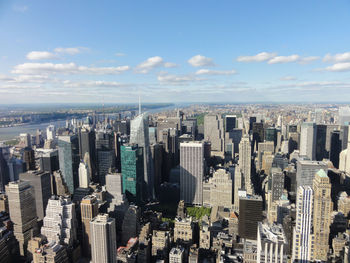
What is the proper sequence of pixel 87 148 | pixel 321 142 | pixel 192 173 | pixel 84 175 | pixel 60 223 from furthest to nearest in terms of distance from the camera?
pixel 321 142 < pixel 87 148 < pixel 84 175 < pixel 192 173 < pixel 60 223

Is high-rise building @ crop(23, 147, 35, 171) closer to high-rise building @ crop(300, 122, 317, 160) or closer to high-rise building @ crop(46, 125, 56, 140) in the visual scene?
high-rise building @ crop(46, 125, 56, 140)

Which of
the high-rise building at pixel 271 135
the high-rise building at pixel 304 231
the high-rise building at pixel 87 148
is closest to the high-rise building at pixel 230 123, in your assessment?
the high-rise building at pixel 271 135

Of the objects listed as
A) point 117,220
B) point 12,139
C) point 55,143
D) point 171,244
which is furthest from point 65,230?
point 55,143

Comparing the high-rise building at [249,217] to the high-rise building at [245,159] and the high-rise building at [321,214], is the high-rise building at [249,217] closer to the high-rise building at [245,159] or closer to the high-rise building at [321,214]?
the high-rise building at [321,214]

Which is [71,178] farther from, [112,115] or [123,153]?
[112,115]

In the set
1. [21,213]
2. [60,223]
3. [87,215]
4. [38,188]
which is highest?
[38,188]

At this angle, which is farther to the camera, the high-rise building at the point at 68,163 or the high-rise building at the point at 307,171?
the high-rise building at the point at 68,163

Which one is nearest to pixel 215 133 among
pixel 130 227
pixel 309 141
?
pixel 309 141

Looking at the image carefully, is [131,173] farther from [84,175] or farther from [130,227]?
[130,227]
